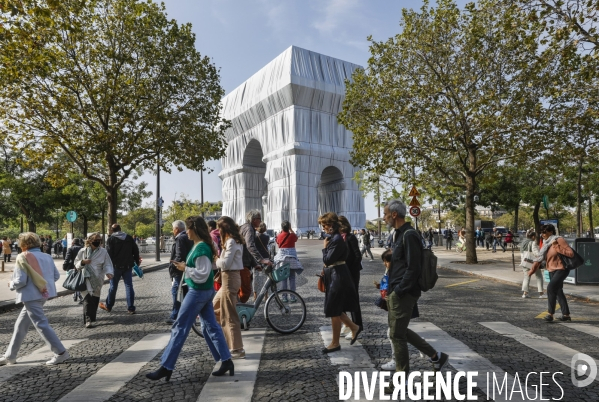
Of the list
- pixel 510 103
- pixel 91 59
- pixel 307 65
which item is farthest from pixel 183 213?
pixel 510 103

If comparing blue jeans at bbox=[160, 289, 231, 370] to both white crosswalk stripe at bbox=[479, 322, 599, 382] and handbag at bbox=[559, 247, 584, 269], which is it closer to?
white crosswalk stripe at bbox=[479, 322, 599, 382]

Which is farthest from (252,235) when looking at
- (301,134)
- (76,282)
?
(301,134)

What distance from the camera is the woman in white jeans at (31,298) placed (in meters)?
5.80

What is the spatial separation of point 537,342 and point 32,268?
6.35 m

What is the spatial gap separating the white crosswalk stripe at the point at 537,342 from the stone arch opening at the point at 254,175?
5995cm

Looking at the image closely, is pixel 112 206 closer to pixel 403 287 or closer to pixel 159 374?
pixel 159 374

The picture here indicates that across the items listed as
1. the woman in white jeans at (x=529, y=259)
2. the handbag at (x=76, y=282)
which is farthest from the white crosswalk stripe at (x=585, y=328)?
the handbag at (x=76, y=282)

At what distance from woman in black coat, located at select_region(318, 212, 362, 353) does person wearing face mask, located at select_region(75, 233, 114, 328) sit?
420 cm

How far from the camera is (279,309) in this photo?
7.34 meters

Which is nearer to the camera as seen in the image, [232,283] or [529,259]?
[232,283]

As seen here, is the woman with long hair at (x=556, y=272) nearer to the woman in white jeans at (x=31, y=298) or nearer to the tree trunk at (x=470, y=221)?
Answer: the woman in white jeans at (x=31, y=298)

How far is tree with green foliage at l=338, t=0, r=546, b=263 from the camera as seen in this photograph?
60.8 ft

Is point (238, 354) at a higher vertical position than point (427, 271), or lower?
lower

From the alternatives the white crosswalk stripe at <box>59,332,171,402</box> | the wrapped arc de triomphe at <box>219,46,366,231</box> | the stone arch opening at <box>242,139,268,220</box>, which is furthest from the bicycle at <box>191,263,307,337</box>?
the stone arch opening at <box>242,139,268,220</box>
